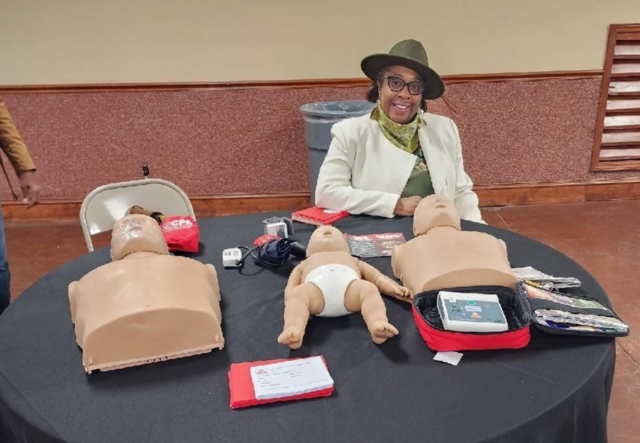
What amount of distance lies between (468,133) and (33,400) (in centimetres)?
357

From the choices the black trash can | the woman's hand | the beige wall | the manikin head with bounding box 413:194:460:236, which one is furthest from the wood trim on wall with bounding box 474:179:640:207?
the manikin head with bounding box 413:194:460:236

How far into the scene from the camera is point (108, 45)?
12.5ft

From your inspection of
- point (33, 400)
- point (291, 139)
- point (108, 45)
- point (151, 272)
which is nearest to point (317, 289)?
point (151, 272)

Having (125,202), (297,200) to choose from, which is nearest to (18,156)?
(125,202)

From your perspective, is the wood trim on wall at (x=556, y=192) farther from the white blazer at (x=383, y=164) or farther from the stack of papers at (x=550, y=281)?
the stack of papers at (x=550, y=281)

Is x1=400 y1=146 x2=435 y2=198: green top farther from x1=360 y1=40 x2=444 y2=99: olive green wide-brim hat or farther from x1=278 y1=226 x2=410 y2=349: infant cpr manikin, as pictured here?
x1=278 y1=226 x2=410 y2=349: infant cpr manikin

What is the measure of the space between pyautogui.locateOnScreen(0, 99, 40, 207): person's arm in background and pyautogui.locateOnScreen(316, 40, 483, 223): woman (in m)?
1.06

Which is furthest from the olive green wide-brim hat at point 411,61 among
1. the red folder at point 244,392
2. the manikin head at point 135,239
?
the red folder at point 244,392

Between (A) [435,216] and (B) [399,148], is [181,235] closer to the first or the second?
(A) [435,216]

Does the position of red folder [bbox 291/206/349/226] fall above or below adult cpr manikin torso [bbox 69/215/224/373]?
below

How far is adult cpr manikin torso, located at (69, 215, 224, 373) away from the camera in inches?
40.2

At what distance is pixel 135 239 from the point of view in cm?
125

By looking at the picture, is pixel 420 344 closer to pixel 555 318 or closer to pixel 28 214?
pixel 555 318

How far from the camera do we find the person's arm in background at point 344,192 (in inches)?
75.1
